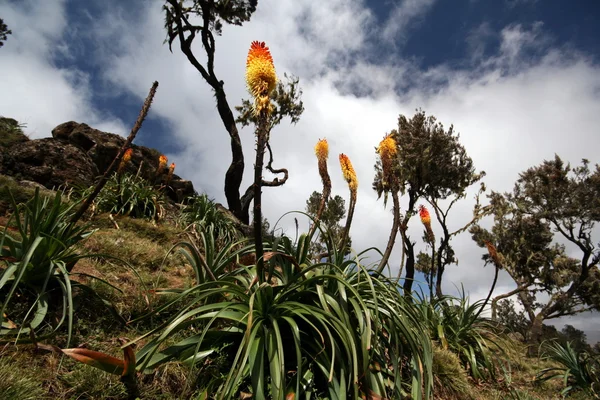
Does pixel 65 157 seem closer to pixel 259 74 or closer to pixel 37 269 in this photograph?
pixel 37 269

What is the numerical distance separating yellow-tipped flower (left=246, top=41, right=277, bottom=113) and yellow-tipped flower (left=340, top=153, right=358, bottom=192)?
2062 millimetres

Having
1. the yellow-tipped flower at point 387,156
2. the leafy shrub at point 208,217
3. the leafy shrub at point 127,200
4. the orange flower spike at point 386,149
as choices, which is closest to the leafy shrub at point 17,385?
the yellow-tipped flower at point 387,156

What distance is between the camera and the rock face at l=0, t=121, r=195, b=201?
847cm

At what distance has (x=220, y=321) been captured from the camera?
2.90 metres

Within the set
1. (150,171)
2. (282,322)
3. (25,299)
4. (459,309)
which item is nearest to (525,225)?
(459,309)

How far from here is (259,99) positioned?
91.7 inches

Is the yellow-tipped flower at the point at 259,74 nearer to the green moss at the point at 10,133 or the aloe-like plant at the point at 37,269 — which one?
the aloe-like plant at the point at 37,269

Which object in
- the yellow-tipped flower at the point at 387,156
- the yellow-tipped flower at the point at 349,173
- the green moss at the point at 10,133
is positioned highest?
the green moss at the point at 10,133

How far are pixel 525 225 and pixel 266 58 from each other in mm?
20053

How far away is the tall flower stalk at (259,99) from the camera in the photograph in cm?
211

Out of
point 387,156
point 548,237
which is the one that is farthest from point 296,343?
point 548,237

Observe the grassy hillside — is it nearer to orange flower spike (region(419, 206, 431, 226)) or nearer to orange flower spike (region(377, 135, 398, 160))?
orange flower spike (region(377, 135, 398, 160))

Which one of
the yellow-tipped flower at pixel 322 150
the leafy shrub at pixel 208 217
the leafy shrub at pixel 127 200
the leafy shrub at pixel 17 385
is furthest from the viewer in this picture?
the leafy shrub at pixel 208 217

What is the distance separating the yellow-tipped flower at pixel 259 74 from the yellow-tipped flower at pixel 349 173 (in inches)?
81.2
